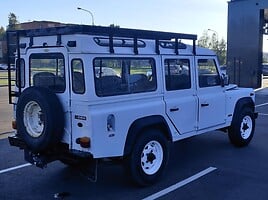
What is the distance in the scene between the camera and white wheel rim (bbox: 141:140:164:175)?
19.4ft

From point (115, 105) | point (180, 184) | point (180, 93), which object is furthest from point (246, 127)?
point (115, 105)

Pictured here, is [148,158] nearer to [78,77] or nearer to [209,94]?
[78,77]

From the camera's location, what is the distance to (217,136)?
31.2 feet

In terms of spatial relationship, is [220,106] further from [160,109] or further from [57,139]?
[57,139]

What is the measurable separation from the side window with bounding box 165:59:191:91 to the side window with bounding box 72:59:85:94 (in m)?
1.68

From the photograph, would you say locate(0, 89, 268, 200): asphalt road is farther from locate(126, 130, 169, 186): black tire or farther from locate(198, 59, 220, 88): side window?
locate(198, 59, 220, 88): side window

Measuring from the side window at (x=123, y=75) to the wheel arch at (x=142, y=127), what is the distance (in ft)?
1.48

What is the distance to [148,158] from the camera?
600 centimetres

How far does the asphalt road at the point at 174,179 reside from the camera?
5.52m

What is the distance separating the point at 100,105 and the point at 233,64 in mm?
23192

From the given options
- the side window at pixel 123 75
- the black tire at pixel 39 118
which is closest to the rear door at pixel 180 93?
the side window at pixel 123 75

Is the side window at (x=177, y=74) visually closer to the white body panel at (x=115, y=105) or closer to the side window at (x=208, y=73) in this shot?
the white body panel at (x=115, y=105)

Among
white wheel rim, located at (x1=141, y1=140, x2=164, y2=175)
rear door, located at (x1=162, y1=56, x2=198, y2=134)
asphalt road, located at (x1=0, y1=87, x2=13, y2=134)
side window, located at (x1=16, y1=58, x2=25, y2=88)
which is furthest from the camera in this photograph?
asphalt road, located at (x1=0, y1=87, x2=13, y2=134)

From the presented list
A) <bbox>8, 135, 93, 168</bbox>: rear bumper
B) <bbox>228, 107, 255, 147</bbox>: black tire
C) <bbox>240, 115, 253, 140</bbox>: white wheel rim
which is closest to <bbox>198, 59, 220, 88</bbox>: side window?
<bbox>228, 107, 255, 147</bbox>: black tire
